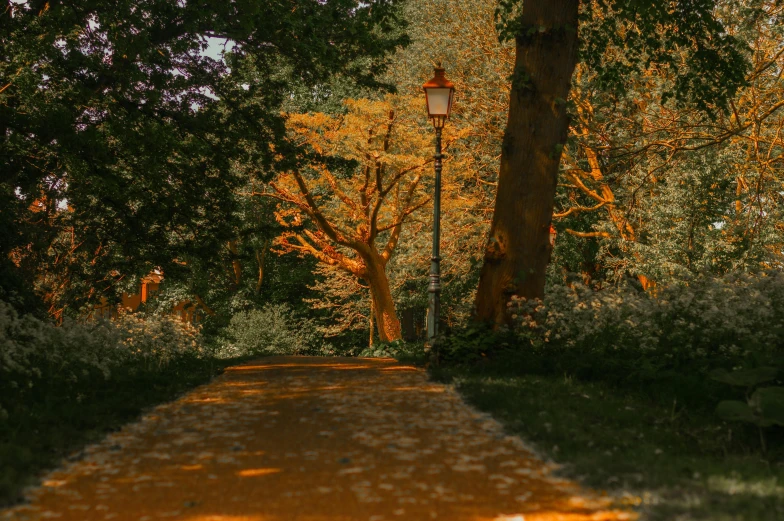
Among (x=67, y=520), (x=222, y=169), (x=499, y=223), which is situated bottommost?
(x=67, y=520)

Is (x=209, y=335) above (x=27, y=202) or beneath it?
beneath

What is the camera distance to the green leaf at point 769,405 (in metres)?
6.60

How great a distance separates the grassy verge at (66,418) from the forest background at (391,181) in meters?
0.10

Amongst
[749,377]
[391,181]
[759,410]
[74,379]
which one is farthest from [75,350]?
[391,181]

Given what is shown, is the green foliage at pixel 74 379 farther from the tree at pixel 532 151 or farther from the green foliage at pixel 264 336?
the green foliage at pixel 264 336

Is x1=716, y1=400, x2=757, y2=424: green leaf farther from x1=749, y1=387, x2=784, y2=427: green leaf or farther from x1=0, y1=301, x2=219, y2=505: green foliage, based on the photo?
x1=0, y1=301, x2=219, y2=505: green foliage

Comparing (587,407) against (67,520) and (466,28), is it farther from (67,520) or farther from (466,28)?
(466,28)

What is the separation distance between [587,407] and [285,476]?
3679 millimetres

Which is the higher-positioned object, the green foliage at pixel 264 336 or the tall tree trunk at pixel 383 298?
the tall tree trunk at pixel 383 298

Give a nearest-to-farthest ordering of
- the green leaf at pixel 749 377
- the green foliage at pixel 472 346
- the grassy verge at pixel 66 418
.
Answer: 1. the grassy verge at pixel 66 418
2. the green leaf at pixel 749 377
3. the green foliage at pixel 472 346

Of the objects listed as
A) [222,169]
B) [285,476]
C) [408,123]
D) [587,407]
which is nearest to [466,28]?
[408,123]

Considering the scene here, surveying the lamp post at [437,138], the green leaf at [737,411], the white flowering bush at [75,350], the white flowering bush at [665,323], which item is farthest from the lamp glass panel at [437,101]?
the green leaf at [737,411]

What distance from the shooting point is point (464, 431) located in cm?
710

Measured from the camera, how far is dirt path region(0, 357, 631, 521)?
4.80 metres
